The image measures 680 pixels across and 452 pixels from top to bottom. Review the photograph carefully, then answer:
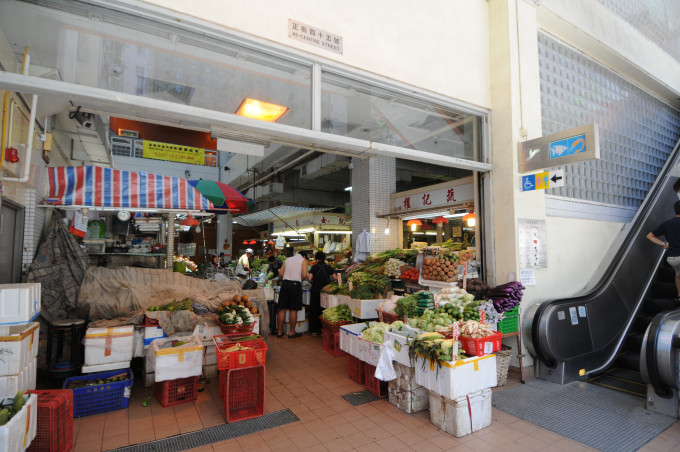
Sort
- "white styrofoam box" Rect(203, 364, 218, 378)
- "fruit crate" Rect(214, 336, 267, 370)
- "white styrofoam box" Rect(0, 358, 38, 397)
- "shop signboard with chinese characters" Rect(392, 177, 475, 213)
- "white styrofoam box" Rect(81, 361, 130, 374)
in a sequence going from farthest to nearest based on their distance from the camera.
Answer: "shop signboard with chinese characters" Rect(392, 177, 475, 213)
"white styrofoam box" Rect(203, 364, 218, 378)
"white styrofoam box" Rect(81, 361, 130, 374)
"fruit crate" Rect(214, 336, 267, 370)
"white styrofoam box" Rect(0, 358, 38, 397)

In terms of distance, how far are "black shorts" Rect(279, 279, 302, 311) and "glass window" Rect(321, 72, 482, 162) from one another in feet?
13.7

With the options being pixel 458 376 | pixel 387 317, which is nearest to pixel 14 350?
pixel 458 376

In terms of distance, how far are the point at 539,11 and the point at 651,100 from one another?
4910 millimetres

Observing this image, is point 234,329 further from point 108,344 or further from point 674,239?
point 674,239

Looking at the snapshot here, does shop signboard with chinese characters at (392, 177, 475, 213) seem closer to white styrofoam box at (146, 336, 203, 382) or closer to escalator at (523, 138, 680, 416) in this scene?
escalator at (523, 138, 680, 416)

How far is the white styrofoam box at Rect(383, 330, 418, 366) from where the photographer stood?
4346 mm

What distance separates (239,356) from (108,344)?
6.22 feet

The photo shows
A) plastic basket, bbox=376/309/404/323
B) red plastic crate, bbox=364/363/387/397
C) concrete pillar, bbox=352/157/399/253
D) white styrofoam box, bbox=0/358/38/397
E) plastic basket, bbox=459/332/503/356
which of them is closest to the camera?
white styrofoam box, bbox=0/358/38/397

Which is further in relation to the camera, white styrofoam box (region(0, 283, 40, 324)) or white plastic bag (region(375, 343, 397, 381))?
white plastic bag (region(375, 343, 397, 381))

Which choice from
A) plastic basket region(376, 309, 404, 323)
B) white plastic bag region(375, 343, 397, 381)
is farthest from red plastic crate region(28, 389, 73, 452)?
plastic basket region(376, 309, 404, 323)

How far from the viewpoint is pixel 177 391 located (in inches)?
183

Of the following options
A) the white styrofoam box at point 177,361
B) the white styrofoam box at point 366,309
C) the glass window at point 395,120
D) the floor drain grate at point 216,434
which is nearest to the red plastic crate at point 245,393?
the floor drain grate at point 216,434

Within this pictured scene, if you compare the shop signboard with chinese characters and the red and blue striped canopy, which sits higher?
the shop signboard with chinese characters

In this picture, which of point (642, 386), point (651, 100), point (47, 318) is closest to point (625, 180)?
point (651, 100)
